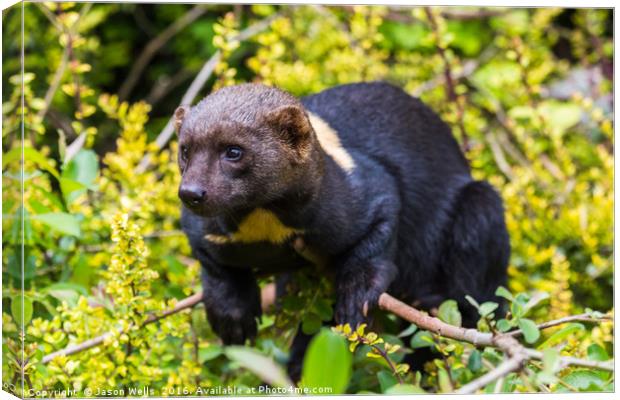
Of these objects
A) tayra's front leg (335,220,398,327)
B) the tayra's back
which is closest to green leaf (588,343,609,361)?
tayra's front leg (335,220,398,327)

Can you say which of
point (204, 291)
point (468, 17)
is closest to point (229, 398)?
point (204, 291)

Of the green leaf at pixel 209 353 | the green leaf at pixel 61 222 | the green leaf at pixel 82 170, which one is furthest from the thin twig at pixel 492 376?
the green leaf at pixel 82 170

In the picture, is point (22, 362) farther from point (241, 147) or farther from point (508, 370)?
point (508, 370)

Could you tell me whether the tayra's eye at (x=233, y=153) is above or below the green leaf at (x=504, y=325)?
above

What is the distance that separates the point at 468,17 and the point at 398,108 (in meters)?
2.62

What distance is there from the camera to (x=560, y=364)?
268cm

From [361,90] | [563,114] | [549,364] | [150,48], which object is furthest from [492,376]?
[150,48]

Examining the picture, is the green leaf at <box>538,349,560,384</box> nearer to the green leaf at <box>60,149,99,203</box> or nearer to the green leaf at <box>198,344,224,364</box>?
the green leaf at <box>198,344,224,364</box>

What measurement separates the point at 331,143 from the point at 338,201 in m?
0.39

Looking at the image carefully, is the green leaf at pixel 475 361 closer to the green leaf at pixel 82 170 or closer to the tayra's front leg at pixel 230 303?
the tayra's front leg at pixel 230 303

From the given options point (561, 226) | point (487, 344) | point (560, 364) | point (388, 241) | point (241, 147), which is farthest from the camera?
point (561, 226)

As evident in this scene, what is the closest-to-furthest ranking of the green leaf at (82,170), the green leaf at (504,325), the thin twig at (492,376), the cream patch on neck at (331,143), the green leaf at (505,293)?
the thin twig at (492,376) → the green leaf at (504,325) → the green leaf at (505,293) → the cream patch on neck at (331,143) → the green leaf at (82,170)

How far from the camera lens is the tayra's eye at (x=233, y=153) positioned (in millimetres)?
3467

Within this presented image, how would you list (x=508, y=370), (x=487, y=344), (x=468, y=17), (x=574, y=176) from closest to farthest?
(x=508, y=370) < (x=487, y=344) < (x=574, y=176) < (x=468, y=17)
